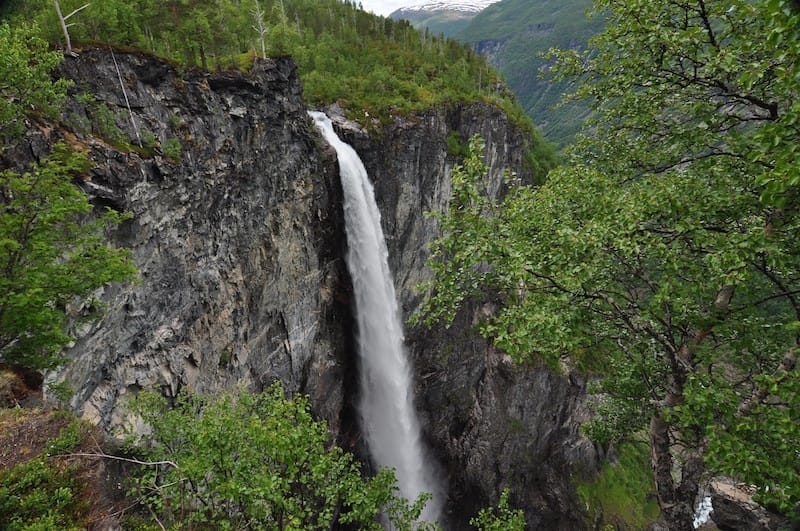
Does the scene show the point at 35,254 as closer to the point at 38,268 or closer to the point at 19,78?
→ the point at 38,268

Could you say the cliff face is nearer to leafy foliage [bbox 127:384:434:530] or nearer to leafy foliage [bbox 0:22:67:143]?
leafy foliage [bbox 0:22:67:143]

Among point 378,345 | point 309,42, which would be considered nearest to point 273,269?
point 378,345

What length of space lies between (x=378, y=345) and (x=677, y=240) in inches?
1080

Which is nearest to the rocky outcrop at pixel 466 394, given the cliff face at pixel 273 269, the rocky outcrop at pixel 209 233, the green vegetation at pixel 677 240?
the cliff face at pixel 273 269

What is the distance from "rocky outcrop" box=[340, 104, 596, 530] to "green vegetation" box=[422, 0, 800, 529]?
85.1 feet

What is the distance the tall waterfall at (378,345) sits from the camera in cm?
3161

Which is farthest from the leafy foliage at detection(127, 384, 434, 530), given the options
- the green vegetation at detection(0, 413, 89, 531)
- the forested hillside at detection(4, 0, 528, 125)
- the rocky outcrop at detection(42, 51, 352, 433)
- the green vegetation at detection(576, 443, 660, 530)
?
the green vegetation at detection(576, 443, 660, 530)

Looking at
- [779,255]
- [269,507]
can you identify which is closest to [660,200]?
[779,255]

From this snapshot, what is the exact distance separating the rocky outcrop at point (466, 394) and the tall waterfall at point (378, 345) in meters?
1.82

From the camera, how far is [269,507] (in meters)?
8.75

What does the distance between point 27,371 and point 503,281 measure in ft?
40.3

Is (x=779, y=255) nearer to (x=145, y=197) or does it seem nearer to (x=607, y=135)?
(x=607, y=135)

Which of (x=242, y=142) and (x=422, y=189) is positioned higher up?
(x=242, y=142)

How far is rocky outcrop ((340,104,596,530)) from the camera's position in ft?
113
